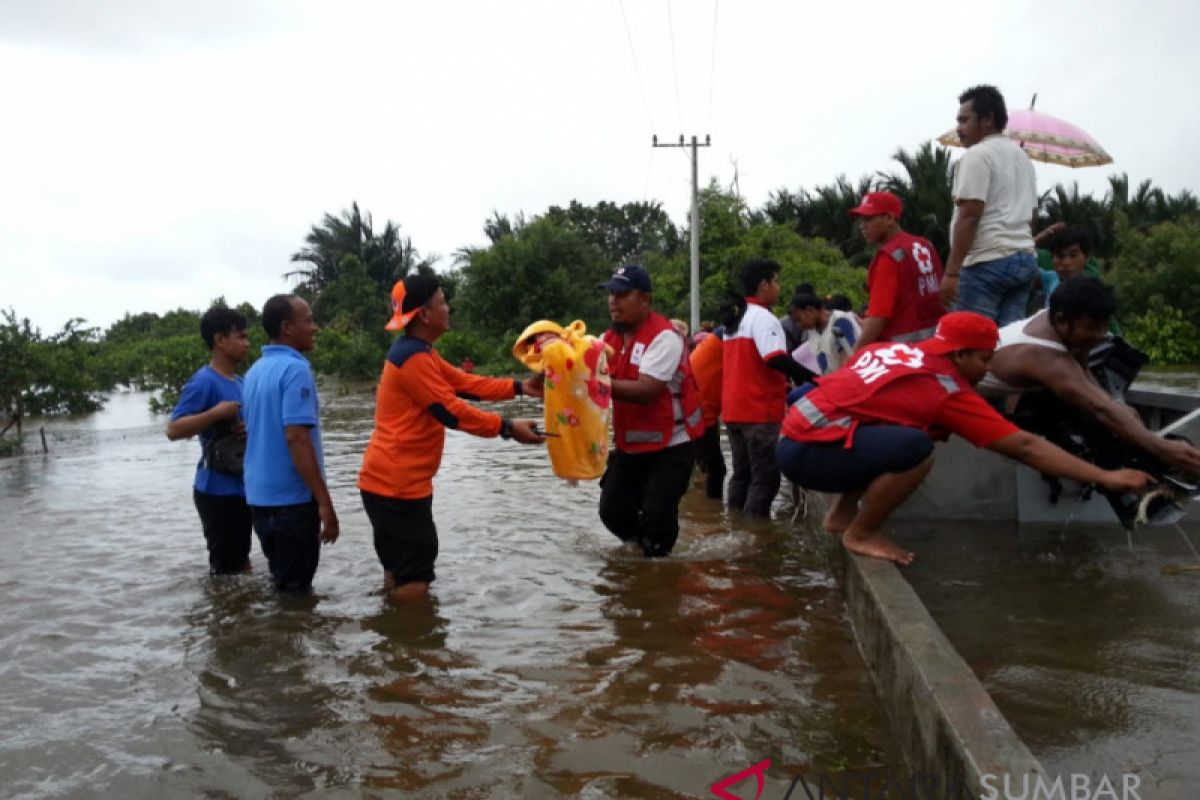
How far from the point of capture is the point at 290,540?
524cm

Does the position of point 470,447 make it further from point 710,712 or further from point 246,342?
point 710,712

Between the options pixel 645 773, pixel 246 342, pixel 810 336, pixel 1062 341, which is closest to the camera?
pixel 645 773

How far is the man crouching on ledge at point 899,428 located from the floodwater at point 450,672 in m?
0.71

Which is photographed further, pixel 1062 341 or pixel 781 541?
pixel 781 541

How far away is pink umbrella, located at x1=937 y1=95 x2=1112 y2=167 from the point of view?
8836 millimetres

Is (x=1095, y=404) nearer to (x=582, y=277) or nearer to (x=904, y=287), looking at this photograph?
(x=904, y=287)

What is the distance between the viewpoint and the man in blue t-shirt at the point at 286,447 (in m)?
5.04

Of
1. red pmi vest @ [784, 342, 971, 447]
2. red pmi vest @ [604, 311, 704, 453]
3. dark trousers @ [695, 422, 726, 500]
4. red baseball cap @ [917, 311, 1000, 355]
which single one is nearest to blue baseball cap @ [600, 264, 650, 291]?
red pmi vest @ [604, 311, 704, 453]

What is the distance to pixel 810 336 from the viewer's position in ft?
26.0

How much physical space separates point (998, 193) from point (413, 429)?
371 cm

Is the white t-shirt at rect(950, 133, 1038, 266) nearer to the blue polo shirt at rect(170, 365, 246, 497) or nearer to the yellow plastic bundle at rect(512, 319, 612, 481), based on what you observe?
the yellow plastic bundle at rect(512, 319, 612, 481)

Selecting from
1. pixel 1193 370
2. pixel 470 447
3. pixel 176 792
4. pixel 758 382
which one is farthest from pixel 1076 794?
pixel 1193 370

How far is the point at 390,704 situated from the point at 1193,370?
19266 millimetres

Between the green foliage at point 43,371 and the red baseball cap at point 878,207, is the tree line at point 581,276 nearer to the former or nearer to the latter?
the green foliage at point 43,371
